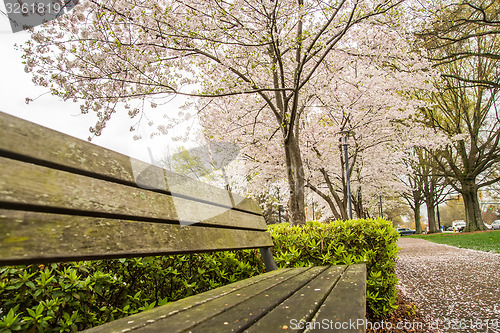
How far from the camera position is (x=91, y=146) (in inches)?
46.8

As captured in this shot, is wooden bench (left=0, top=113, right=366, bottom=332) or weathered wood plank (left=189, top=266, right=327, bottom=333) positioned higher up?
wooden bench (left=0, top=113, right=366, bottom=332)

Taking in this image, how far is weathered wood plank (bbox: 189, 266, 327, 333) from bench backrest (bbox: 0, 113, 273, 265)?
36cm

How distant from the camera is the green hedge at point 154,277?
4.83 feet

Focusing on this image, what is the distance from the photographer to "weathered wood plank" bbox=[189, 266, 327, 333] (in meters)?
1.01

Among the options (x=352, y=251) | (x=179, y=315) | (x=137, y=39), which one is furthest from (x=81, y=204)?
(x=137, y=39)

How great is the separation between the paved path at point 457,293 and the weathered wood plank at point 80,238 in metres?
3.18

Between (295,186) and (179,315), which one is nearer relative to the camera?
(179,315)

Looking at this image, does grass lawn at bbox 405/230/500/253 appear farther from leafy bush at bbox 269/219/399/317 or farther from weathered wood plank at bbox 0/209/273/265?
weathered wood plank at bbox 0/209/273/265

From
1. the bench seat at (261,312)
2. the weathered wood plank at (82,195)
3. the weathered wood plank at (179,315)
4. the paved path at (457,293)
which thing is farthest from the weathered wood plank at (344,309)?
the paved path at (457,293)

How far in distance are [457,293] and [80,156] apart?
18.2 ft

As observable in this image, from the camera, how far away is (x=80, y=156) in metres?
1.11
